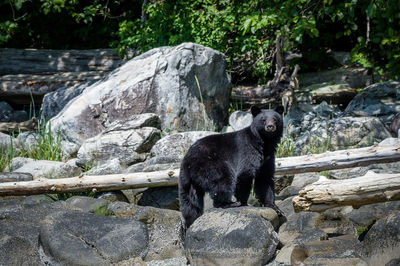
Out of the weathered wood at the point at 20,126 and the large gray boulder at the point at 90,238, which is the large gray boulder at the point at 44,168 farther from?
the weathered wood at the point at 20,126

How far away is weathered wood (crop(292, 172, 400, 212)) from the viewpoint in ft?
16.4

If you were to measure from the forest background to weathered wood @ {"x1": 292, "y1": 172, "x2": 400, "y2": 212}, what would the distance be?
2937 mm

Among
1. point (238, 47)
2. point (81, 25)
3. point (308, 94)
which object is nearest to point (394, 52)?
point (308, 94)

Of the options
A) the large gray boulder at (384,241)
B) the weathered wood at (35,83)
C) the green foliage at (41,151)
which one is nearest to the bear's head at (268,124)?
the large gray boulder at (384,241)

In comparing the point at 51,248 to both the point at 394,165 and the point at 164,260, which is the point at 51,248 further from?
the point at 394,165

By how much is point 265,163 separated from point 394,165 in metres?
2.57

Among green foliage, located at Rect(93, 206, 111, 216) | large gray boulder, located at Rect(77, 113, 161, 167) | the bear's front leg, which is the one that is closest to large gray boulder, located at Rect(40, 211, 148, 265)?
green foliage, located at Rect(93, 206, 111, 216)

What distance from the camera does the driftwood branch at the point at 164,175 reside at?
6637mm

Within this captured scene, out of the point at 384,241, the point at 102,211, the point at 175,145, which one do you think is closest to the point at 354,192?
the point at 384,241

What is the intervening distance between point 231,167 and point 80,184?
226 centimetres

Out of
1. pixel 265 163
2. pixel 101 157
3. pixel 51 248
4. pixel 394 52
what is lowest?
pixel 101 157

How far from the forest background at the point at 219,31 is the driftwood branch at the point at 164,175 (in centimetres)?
185

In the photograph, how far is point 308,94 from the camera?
12.1 metres

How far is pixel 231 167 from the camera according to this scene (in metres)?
5.96
